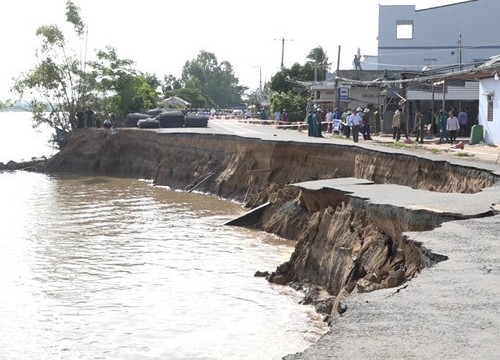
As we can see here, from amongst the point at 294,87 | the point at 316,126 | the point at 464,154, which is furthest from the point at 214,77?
the point at 464,154

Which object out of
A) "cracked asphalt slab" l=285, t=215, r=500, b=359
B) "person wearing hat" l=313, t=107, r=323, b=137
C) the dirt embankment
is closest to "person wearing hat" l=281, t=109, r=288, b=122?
the dirt embankment

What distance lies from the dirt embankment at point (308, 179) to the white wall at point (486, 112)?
7471 millimetres

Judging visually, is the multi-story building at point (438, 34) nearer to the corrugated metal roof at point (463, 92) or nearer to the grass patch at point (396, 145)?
the corrugated metal roof at point (463, 92)

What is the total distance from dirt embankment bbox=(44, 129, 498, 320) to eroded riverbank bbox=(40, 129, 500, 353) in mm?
28

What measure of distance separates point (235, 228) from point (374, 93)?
958 inches

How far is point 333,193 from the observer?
1852cm

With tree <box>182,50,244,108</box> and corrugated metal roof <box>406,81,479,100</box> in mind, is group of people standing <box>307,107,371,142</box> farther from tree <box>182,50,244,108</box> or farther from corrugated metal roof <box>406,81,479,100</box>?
tree <box>182,50,244,108</box>

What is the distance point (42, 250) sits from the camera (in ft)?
69.7

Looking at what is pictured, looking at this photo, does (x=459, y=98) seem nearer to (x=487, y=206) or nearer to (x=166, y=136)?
(x=166, y=136)

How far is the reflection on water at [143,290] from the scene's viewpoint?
1259cm

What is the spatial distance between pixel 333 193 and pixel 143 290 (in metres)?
4.92

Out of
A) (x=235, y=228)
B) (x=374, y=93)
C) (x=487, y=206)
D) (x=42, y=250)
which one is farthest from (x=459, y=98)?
(x=487, y=206)

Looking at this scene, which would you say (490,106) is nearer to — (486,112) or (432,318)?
(486,112)

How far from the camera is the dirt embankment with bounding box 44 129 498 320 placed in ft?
44.4
